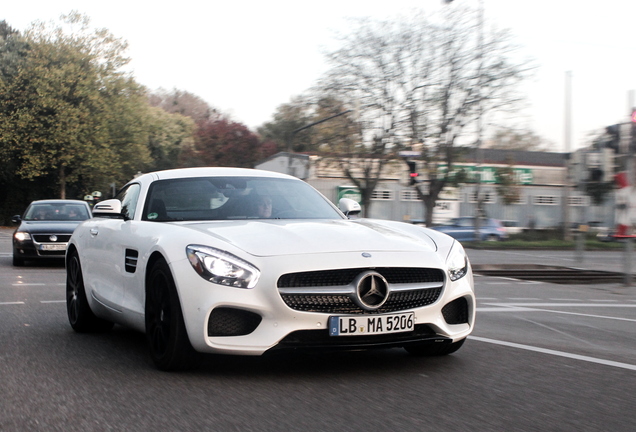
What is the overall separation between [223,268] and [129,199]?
2.31 metres

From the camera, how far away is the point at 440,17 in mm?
37219

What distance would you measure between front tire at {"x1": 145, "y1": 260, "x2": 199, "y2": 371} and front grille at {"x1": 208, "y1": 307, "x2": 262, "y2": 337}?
23 centimetres

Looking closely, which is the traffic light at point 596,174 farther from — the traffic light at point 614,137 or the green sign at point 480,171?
the green sign at point 480,171

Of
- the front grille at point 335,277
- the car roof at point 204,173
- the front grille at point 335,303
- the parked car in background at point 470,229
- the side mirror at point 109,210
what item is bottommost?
the parked car in background at point 470,229

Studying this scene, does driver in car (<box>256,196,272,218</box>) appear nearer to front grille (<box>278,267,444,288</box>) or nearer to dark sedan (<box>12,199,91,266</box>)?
front grille (<box>278,267,444,288</box>)

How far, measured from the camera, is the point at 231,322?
194 inches

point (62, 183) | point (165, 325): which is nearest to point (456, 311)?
point (165, 325)

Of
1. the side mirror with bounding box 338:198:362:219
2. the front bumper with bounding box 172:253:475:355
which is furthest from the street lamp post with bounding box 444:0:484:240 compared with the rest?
the front bumper with bounding box 172:253:475:355

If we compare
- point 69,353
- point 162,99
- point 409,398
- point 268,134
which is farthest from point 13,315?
point 162,99

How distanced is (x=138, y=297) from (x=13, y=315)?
11.1ft

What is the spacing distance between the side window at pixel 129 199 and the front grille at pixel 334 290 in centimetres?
209

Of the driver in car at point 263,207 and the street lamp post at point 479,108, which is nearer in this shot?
the driver in car at point 263,207

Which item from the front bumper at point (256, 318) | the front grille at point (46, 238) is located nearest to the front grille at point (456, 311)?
the front bumper at point (256, 318)

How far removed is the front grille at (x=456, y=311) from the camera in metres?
5.41
